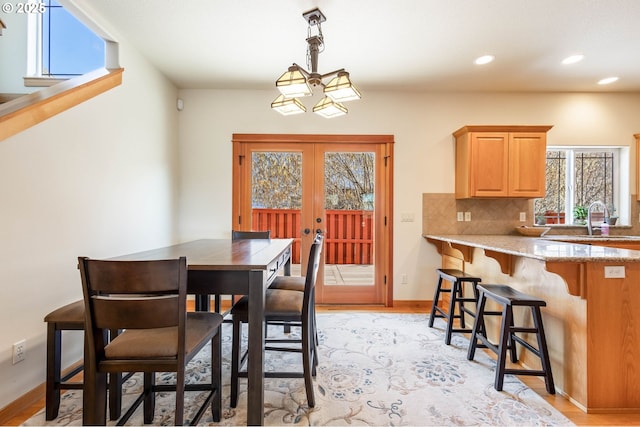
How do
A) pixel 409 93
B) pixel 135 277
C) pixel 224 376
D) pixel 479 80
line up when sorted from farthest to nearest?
pixel 409 93 → pixel 479 80 → pixel 224 376 → pixel 135 277

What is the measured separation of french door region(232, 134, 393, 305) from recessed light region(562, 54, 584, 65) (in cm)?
186

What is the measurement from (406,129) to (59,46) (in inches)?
143

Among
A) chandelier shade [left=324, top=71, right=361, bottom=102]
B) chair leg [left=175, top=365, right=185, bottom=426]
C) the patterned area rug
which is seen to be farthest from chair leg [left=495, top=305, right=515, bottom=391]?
chair leg [left=175, top=365, right=185, bottom=426]

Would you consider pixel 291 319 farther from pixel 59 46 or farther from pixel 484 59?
pixel 59 46

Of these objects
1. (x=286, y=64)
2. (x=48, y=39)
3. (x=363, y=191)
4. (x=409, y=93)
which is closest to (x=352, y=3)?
(x=286, y=64)

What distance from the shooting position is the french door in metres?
3.97

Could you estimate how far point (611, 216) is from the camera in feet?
13.1

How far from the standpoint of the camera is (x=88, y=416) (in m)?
1.31

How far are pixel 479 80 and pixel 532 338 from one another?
2780 millimetres

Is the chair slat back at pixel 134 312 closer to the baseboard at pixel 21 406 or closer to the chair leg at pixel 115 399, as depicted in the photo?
the chair leg at pixel 115 399

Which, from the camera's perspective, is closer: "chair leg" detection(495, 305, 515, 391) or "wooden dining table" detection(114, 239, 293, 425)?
"wooden dining table" detection(114, 239, 293, 425)

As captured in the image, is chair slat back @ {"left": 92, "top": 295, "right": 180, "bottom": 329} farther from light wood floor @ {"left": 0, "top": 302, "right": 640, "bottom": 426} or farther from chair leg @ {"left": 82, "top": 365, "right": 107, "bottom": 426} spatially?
light wood floor @ {"left": 0, "top": 302, "right": 640, "bottom": 426}

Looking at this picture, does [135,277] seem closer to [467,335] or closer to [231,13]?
[231,13]

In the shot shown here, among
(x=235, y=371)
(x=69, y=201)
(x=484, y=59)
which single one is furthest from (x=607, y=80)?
(x=69, y=201)
